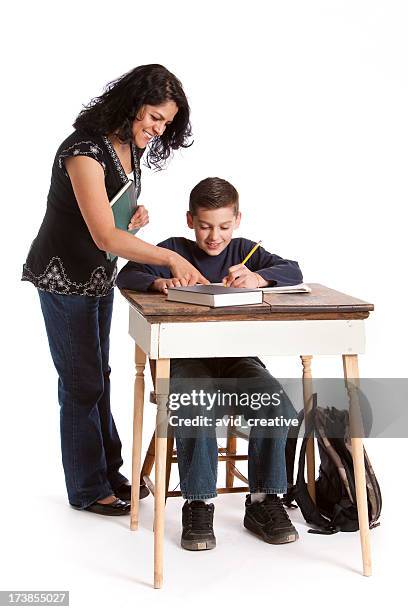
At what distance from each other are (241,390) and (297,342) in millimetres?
368

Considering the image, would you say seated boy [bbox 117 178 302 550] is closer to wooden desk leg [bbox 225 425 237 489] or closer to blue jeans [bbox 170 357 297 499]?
blue jeans [bbox 170 357 297 499]

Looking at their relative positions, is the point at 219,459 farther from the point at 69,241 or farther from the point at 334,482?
the point at 69,241

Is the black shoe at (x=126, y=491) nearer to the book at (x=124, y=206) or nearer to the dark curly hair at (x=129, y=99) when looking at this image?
the book at (x=124, y=206)

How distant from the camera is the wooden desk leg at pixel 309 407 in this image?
3346 millimetres

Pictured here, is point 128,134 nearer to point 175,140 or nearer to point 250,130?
point 175,140

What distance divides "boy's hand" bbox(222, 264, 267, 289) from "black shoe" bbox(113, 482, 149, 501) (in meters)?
0.98

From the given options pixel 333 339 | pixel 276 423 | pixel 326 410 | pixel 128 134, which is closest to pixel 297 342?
pixel 333 339

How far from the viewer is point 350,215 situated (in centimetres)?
475

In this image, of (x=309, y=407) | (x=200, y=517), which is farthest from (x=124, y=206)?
(x=200, y=517)

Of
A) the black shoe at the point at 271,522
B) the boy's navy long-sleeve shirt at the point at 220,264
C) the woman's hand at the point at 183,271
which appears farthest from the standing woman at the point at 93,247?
the black shoe at the point at 271,522

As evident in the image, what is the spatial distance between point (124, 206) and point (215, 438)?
0.81m

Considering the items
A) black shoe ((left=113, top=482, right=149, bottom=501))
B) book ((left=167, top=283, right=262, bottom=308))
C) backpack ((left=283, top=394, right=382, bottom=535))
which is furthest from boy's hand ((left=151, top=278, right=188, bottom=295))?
black shoe ((left=113, top=482, right=149, bottom=501))

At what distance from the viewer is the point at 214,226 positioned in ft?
10.5

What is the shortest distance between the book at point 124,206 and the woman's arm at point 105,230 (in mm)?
73
